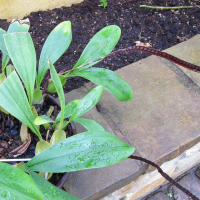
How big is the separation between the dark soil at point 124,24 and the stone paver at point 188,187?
2.59 ft

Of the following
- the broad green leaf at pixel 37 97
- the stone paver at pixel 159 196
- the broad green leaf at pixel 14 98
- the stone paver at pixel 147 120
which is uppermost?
the broad green leaf at pixel 14 98

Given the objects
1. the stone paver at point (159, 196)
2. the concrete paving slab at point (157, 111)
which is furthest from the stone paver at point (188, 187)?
the concrete paving slab at point (157, 111)

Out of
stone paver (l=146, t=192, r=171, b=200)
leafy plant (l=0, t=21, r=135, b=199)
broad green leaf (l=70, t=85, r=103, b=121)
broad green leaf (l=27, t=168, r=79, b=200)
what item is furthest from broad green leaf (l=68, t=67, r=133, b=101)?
stone paver (l=146, t=192, r=171, b=200)

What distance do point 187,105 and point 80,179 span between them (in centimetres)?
59

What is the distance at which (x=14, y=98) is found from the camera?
1.85ft

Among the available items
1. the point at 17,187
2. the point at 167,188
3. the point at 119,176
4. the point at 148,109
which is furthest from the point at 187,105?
the point at 17,187

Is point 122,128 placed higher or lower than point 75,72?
lower

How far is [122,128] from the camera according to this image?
3.05 ft

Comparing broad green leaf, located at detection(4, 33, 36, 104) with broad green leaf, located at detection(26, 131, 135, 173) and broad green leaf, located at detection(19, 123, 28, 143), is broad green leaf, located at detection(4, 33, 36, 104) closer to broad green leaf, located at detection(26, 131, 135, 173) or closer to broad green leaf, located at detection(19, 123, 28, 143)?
broad green leaf, located at detection(19, 123, 28, 143)

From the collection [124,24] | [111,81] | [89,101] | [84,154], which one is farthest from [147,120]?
[124,24]

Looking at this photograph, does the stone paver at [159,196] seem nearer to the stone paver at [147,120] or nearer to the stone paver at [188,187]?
the stone paver at [188,187]

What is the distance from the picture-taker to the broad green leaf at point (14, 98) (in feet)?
1.75

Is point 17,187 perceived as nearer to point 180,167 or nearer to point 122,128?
point 122,128

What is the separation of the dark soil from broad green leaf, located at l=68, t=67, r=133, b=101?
447mm
